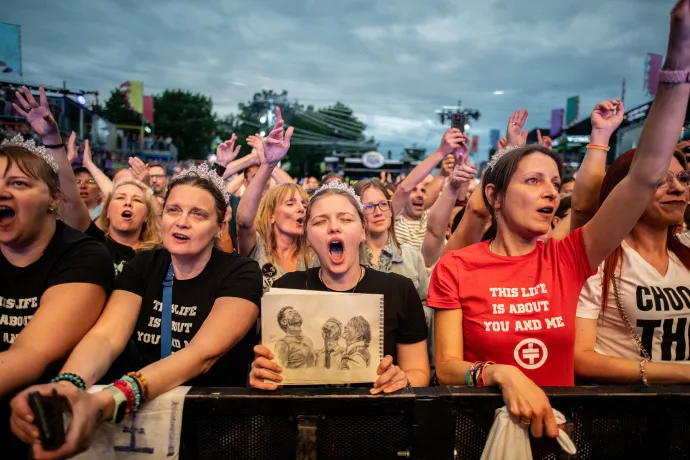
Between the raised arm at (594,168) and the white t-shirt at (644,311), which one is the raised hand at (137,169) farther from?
the white t-shirt at (644,311)

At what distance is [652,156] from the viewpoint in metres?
1.57

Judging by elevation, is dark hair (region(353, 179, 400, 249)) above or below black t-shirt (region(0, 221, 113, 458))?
above

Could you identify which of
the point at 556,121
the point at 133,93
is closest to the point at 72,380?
the point at 133,93

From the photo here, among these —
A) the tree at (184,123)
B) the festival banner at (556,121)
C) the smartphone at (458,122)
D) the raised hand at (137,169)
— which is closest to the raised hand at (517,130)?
the smartphone at (458,122)

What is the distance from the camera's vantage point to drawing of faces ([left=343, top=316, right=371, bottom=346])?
4.46 ft

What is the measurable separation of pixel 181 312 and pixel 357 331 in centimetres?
98

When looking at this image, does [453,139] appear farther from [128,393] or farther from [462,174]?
[128,393]

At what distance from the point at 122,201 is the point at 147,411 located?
2.86 meters

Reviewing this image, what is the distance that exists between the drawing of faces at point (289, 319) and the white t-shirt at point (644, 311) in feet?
4.46

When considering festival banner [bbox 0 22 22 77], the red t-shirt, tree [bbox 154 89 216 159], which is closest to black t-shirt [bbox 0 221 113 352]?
the red t-shirt

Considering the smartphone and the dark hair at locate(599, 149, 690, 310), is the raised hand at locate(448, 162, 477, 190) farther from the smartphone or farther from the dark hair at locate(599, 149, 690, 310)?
the dark hair at locate(599, 149, 690, 310)

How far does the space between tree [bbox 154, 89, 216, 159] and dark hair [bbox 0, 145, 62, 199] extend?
64790 millimetres

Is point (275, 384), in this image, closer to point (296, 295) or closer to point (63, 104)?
point (296, 295)

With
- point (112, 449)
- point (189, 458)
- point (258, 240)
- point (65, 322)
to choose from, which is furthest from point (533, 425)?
point (258, 240)
